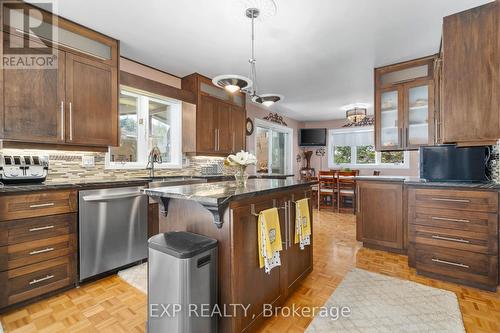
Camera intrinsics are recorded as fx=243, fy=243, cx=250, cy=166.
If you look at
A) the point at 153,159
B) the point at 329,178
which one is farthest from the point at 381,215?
the point at 153,159

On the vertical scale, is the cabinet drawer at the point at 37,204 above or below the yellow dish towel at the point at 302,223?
above

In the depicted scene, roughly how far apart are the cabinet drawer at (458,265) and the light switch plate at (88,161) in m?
3.68

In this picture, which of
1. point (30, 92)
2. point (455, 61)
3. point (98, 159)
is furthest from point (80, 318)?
point (455, 61)

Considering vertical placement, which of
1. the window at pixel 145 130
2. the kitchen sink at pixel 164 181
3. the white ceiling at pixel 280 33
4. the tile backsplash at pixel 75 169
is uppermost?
the white ceiling at pixel 280 33

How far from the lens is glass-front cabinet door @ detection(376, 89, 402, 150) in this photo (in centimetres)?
339

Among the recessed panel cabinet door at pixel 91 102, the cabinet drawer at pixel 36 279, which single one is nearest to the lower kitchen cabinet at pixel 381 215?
the recessed panel cabinet door at pixel 91 102

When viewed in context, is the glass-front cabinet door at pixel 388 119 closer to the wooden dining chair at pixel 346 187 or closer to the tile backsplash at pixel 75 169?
the wooden dining chair at pixel 346 187

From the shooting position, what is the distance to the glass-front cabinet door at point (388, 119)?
11.1 ft

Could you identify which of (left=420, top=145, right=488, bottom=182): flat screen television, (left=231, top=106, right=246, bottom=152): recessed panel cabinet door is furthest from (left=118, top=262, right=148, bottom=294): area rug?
(left=420, top=145, right=488, bottom=182): flat screen television

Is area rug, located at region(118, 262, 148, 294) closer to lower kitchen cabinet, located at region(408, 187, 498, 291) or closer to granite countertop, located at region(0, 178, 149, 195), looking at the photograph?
granite countertop, located at region(0, 178, 149, 195)

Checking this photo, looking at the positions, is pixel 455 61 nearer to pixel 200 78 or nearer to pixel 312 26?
pixel 312 26

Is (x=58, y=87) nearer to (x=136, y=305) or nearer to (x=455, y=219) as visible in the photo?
(x=136, y=305)

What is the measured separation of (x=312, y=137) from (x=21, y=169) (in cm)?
669

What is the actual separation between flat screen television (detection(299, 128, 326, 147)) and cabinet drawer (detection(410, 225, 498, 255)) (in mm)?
5045
